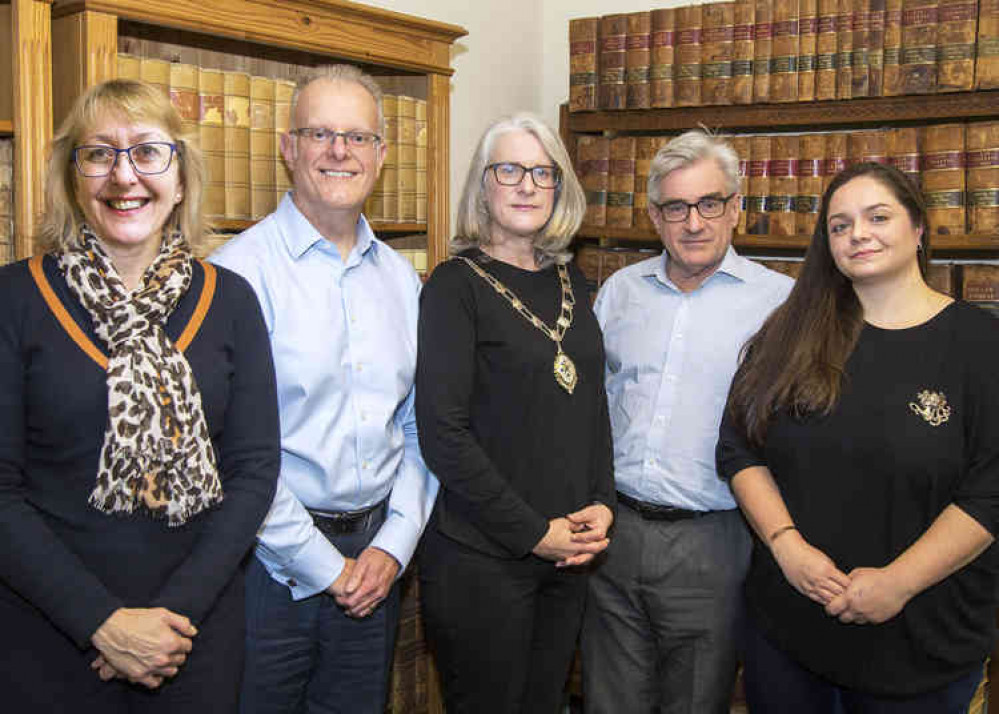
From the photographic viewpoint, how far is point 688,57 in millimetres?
3096

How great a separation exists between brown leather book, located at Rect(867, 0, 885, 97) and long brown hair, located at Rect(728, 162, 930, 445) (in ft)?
3.53

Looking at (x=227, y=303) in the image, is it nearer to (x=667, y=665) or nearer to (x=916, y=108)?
(x=667, y=665)

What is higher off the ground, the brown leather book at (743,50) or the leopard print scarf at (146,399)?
the brown leather book at (743,50)

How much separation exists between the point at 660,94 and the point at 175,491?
2.25m

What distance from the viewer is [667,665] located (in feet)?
7.33

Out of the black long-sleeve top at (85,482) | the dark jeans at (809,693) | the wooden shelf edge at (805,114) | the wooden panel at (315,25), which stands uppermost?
the wooden panel at (315,25)

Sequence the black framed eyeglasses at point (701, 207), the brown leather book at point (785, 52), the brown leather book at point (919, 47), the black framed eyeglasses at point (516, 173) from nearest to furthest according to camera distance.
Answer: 1. the black framed eyeglasses at point (516, 173)
2. the black framed eyeglasses at point (701, 207)
3. the brown leather book at point (919, 47)
4. the brown leather book at point (785, 52)

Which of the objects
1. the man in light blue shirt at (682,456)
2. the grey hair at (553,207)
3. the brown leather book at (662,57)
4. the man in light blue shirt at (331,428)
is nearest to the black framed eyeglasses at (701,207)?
the man in light blue shirt at (682,456)

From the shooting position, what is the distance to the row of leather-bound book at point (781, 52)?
8.79 ft

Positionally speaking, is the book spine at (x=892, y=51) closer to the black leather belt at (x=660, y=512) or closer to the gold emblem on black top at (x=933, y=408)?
the gold emblem on black top at (x=933, y=408)

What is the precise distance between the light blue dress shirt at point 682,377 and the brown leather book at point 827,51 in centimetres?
94

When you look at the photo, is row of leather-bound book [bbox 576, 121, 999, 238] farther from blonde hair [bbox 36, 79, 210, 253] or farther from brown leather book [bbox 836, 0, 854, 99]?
blonde hair [bbox 36, 79, 210, 253]

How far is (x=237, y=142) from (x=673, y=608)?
159 centimetres

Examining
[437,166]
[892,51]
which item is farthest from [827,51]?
[437,166]
